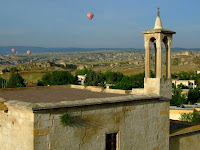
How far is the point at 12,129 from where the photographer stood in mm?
8445

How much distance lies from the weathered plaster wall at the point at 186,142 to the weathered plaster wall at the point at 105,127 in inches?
32.7

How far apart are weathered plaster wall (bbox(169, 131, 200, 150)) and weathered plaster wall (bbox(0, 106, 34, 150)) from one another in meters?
5.81

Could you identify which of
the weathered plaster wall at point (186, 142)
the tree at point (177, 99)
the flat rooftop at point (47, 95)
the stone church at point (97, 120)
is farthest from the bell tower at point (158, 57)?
the tree at point (177, 99)

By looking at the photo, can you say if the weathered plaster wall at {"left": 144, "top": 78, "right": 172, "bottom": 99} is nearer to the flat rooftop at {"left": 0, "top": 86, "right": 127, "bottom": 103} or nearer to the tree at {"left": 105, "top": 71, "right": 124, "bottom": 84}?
the flat rooftop at {"left": 0, "top": 86, "right": 127, "bottom": 103}

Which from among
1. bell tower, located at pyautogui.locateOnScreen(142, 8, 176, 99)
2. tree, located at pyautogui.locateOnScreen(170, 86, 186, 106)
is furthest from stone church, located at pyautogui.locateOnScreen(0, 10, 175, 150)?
tree, located at pyautogui.locateOnScreen(170, 86, 186, 106)

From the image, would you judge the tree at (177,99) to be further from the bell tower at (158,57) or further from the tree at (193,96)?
the bell tower at (158,57)

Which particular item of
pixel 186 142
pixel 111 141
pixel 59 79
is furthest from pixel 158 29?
pixel 59 79

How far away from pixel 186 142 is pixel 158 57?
357cm

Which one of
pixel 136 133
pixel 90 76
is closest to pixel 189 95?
pixel 90 76

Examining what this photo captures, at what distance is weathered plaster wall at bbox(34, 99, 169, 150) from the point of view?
8039mm

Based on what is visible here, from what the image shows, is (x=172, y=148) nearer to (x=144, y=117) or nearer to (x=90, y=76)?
(x=144, y=117)

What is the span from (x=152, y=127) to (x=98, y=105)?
252 centimetres

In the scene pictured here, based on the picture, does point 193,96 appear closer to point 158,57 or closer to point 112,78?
point 112,78

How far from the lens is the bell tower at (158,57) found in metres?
10.8
